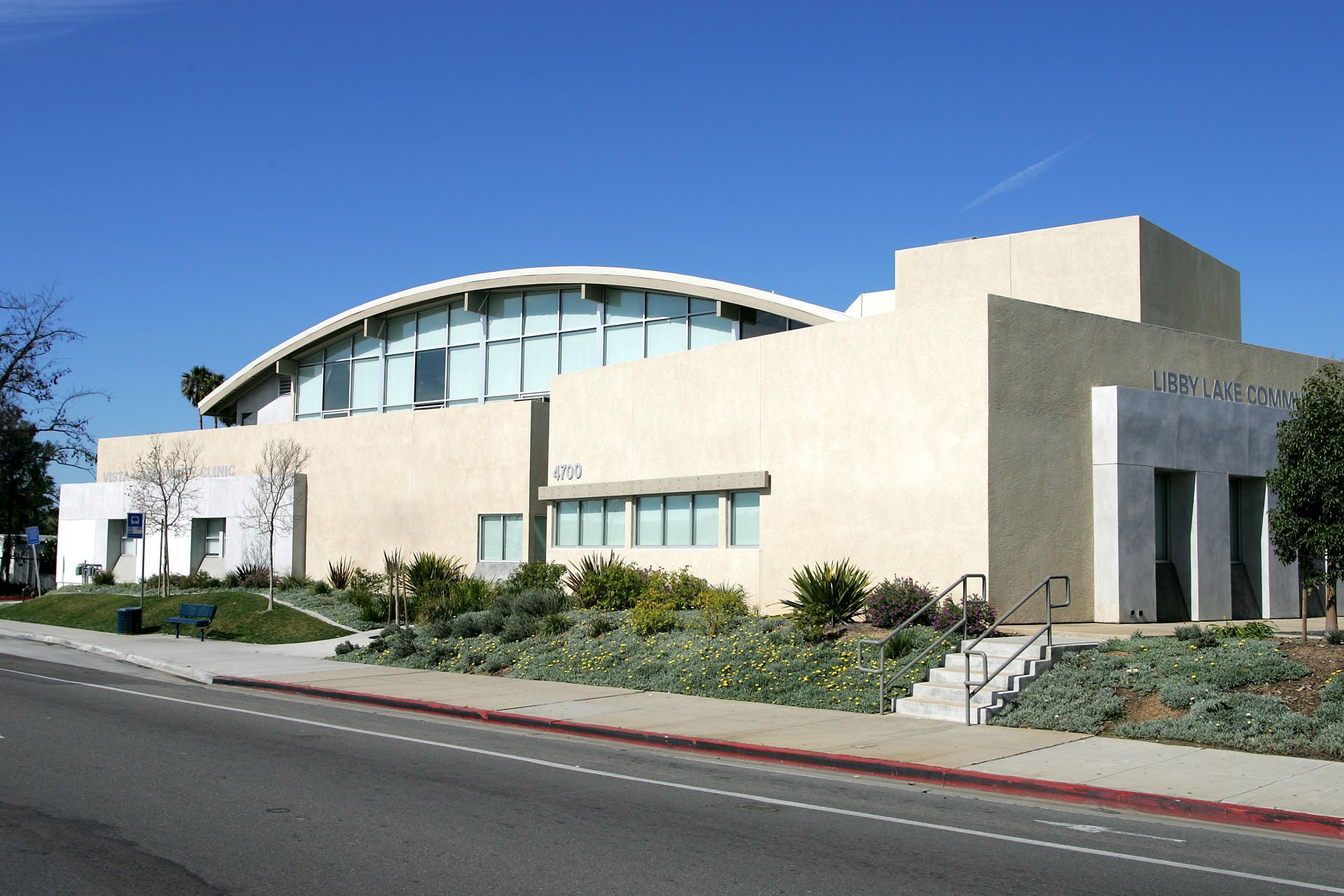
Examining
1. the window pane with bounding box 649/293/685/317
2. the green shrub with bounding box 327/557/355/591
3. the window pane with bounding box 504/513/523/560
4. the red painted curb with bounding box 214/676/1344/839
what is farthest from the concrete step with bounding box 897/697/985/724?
the green shrub with bounding box 327/557/355/591

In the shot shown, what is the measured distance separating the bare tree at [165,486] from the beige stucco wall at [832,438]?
2022cm

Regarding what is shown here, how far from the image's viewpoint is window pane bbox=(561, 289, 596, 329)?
36.2 m

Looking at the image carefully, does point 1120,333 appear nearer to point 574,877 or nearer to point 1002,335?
point 1002,335

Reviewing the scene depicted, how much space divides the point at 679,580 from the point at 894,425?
20.1 ft

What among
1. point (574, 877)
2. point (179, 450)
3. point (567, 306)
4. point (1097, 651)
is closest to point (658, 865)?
point (574, 877)

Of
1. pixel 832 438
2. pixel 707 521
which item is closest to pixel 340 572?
pixel 707 521

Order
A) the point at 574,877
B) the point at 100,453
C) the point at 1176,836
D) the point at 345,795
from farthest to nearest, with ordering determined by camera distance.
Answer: the point at 100,453
the point at 345,795
the point at 1176,836
the point at 574,877

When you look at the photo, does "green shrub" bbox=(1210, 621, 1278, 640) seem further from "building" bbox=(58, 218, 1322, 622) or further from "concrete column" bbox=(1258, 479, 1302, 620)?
"concrete column" bbox=(1258, 479, 1302, 620)

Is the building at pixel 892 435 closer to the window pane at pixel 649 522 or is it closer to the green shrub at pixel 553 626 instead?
the window pane at pixel 649 522

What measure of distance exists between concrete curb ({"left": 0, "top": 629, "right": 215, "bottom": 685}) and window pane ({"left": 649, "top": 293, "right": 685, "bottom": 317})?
56.2 ft

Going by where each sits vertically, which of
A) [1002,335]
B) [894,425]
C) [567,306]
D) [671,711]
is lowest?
[671,711]

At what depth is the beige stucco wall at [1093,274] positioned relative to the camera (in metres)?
24.5

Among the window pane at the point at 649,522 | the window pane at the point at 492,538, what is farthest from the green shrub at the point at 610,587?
the window pane at the point at 492,538

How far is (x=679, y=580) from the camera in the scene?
24734 millimetres
